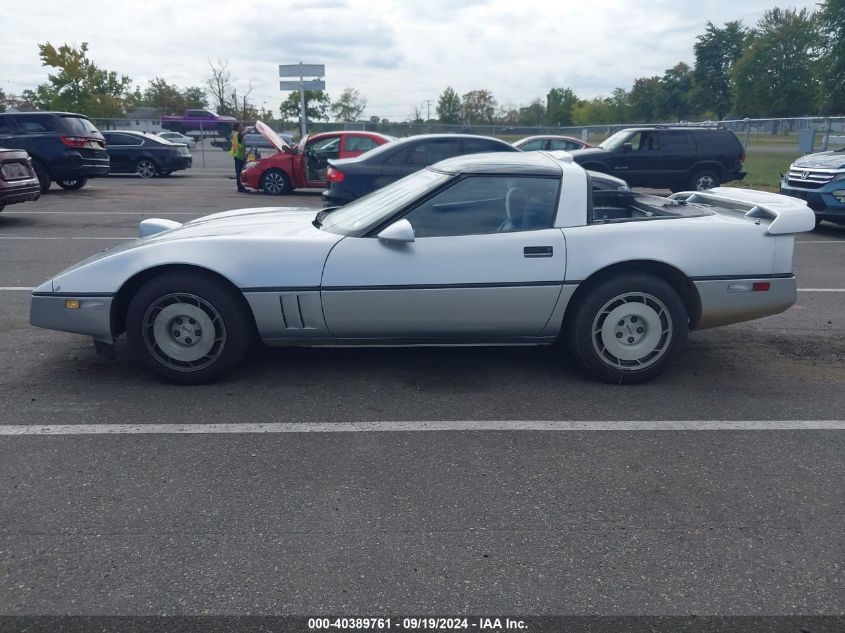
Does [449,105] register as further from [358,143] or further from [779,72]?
[358,143]

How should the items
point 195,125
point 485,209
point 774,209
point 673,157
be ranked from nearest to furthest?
point 485,209 → point 774,209 → point 673,157 → point 195,125

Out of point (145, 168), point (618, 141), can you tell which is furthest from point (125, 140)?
point (618, 141)

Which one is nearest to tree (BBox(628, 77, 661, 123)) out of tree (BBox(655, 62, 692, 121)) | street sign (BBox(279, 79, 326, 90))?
tree (BBox(655, 62, 692, 121))

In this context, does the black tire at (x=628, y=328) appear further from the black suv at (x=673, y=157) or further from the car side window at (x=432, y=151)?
the black suv at (x=673, y=157)

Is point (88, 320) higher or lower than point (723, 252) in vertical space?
lower

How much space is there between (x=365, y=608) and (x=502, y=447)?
4.64ft

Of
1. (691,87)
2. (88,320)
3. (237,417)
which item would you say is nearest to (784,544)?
(237,417)

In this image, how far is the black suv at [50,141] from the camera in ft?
51.1

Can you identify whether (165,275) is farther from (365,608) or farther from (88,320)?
(365,608)

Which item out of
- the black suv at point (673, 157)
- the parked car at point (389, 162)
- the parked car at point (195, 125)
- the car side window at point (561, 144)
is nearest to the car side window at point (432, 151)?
the parked car at point (389, 162)

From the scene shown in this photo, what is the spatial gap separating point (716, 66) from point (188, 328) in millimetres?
72432

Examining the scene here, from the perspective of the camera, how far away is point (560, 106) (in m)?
85.3

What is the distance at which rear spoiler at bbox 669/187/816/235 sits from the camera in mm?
4602

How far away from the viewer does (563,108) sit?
276 ft
